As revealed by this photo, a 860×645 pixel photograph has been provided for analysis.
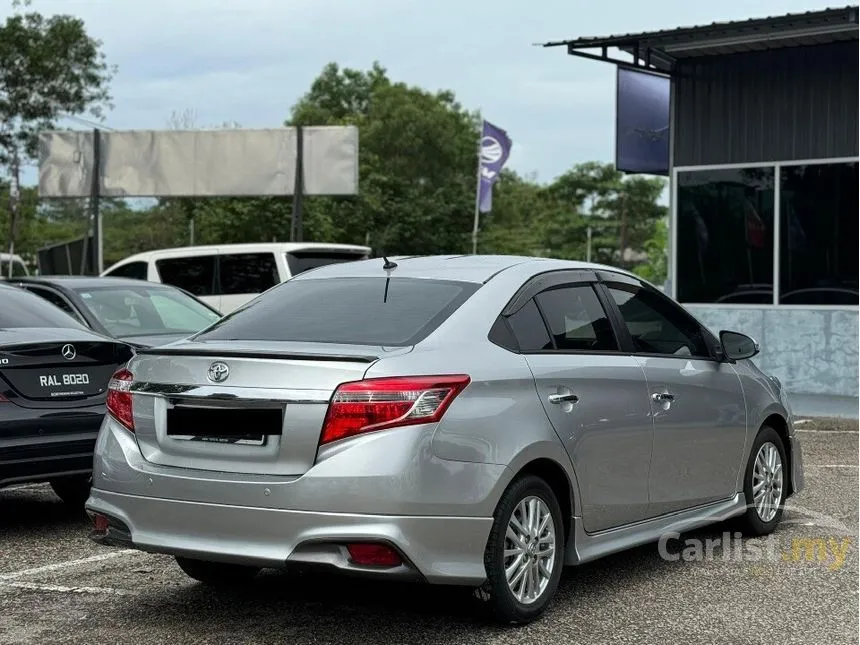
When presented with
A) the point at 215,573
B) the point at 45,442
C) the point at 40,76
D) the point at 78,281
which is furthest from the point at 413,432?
the point at 40,76

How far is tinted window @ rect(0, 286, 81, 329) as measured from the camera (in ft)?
26.5

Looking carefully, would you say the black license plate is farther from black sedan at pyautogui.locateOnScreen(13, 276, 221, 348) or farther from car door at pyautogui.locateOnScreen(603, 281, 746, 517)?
black sedan at pyautogui.locateOnScreen(13, 276, 221, 348)

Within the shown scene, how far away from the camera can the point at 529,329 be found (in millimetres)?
5754

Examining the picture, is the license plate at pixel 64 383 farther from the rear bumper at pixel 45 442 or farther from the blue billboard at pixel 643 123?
the blue billboard at pixel 643 123

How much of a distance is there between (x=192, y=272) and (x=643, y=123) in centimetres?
686

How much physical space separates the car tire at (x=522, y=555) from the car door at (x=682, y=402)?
3.00ft

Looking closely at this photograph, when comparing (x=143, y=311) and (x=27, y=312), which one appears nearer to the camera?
(x=27, y=312)

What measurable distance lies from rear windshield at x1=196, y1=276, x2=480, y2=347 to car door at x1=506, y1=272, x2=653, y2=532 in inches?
14.5

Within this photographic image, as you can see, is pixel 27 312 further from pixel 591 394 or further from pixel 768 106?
pixel 768 106

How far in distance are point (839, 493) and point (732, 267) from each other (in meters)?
8.79

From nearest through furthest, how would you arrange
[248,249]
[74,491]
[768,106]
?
[74,491] < [768,106] < [248,249]

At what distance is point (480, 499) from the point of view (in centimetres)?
506

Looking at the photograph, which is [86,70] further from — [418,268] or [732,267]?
[418,268]

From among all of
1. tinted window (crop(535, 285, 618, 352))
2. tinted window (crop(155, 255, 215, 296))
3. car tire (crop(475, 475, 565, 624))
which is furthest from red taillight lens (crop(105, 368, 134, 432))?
tinted window (crop(155, 255, 215, 296))
